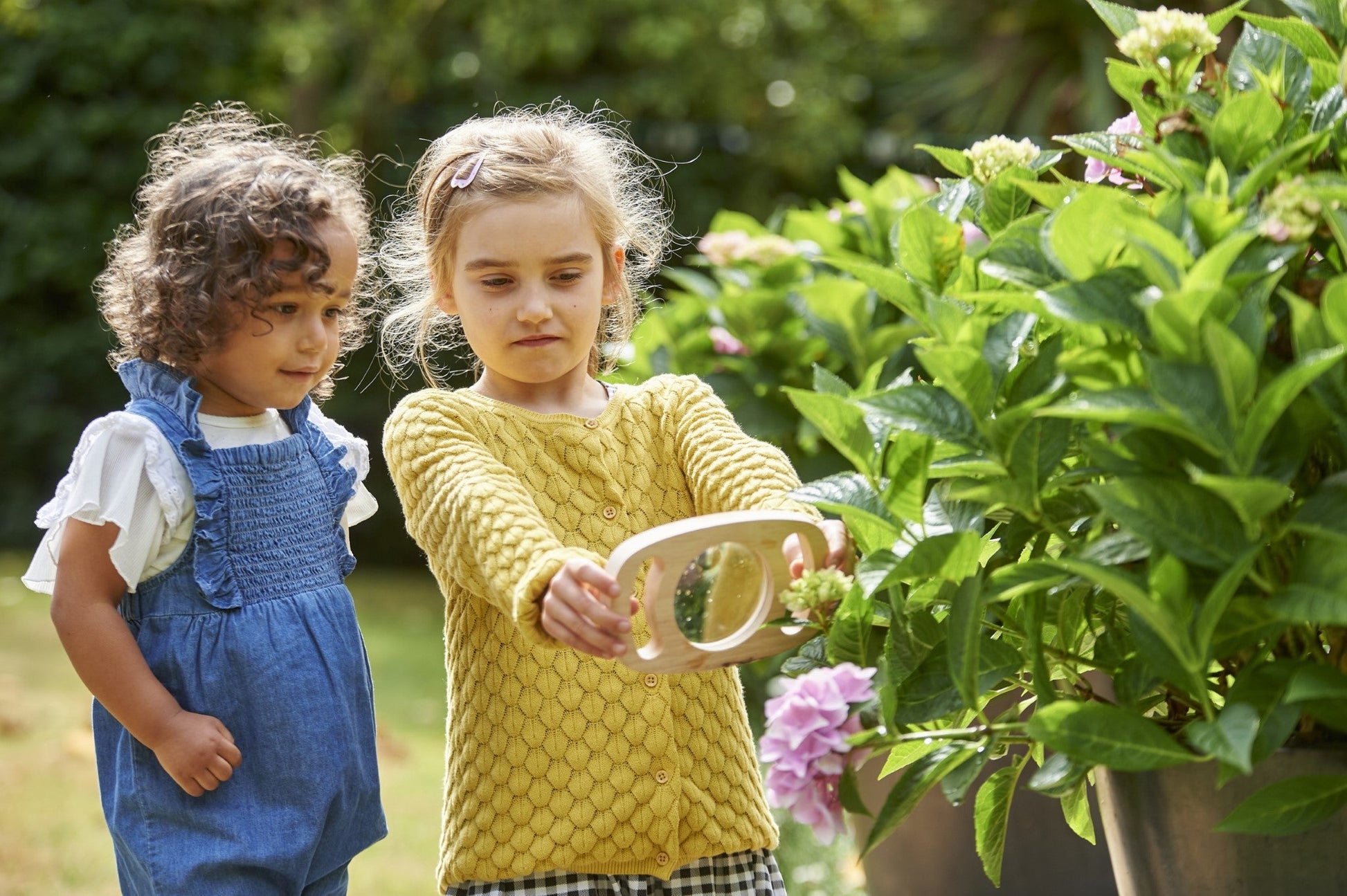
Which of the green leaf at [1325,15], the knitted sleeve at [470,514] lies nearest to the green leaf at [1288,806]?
the knitted sleeve at [470,514]

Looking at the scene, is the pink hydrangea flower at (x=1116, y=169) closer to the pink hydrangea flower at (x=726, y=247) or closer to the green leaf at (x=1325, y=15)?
the green leaf at (x=1325, y=15)

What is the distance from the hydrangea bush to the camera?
1235 millimetres

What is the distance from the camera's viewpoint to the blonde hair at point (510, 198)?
202 centimetres

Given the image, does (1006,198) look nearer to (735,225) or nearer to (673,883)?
(673,883)

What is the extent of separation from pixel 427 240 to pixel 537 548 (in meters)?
0.65

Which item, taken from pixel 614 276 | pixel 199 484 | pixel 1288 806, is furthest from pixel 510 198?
pixel 1288 806

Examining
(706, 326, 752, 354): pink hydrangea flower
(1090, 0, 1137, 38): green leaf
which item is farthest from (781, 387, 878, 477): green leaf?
(706, 326, 752, 354): pink hydrangea flower

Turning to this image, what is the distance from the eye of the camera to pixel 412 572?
9.79m

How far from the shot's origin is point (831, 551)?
68.4 inches

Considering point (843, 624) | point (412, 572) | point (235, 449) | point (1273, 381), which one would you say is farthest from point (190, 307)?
point (412, 572)

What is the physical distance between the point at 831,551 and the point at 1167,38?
0.68 m

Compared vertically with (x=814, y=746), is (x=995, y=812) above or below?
below

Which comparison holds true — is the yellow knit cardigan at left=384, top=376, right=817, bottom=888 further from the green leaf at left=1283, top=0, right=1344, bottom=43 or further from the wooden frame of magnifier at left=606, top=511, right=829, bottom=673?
the green leaf at left=1283, top=0, right=1344, bottom=43

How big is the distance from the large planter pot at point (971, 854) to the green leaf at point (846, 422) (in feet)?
5.51
